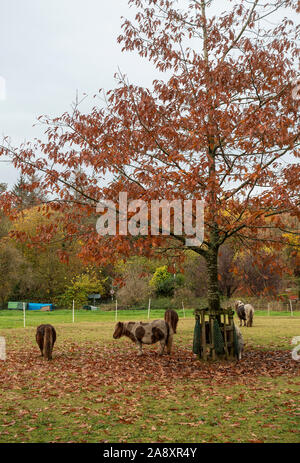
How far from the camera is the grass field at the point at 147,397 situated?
18.8 ft

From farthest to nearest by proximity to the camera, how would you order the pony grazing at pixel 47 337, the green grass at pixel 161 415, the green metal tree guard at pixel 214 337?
1. the pony grazing at pixel 47 337
2. the green metal tree guard at pixel 214 337
3. the green grass at pixel 161 415

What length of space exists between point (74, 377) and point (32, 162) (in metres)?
5.16

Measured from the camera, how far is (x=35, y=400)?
7.64 m

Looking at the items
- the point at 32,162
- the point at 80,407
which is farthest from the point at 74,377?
the point at 32,162

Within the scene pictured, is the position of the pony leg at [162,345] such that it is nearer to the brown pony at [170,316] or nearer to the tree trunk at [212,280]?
the tree trunk at [212,280]

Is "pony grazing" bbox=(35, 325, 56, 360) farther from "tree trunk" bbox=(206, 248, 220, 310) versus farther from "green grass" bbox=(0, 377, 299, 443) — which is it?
"tree trunk" bbox=(206, 248, 220, 310)

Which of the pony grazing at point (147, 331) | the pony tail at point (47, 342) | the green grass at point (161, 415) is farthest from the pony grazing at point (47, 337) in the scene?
the green grass at point (161, 415)

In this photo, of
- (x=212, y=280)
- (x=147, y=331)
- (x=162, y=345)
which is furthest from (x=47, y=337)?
(x=212, y=280)

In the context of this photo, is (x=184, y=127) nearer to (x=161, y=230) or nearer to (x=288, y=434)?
(x=161, y=230)

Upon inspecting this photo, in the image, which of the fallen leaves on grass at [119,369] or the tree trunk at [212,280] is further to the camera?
the tree trunk at [212,280]

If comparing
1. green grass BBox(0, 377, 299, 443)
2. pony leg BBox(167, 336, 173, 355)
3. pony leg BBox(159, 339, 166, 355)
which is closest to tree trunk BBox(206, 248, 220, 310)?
pony leg BBox(167, 336, 173, 355)

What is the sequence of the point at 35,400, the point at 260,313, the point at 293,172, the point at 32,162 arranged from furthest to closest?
the point at 260,313
the point at 32,162
the point at 293,172
the point at 35,400

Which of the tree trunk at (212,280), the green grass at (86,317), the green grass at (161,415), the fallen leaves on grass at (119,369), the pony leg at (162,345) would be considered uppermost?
the tree trunk at (212,280)
